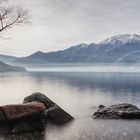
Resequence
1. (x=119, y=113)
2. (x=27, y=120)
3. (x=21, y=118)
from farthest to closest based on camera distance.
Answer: (x=119, y=113), (x=27, y=120), (x=21, y=118)

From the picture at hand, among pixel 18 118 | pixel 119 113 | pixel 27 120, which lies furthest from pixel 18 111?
pixel 119 113

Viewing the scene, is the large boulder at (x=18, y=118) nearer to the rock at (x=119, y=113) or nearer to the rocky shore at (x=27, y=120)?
the rocky shore at (x=27, y=120)

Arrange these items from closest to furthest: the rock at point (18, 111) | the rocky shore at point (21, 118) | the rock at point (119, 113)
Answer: the rocky shore at point (21, 118), the rock at point (18, 111), the rock at point (119, 113)

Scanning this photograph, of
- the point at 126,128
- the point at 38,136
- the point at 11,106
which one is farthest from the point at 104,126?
the point at 11,106

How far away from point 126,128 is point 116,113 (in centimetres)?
781

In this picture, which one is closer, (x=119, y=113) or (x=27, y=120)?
(x=27, y=120)

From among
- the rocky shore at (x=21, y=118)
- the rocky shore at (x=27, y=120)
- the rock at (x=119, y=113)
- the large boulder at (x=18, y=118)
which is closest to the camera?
the rocky shore at (x=27, y=120)

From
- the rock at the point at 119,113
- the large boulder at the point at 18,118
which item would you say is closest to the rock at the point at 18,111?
the large boulder at the point at 18,118

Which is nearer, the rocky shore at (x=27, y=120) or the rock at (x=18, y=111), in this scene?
the rocky shore at (x=27, y=120)

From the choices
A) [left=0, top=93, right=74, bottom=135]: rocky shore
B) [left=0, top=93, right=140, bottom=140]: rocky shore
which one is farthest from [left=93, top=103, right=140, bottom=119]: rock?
[left=0, top=93, right=74, bottom=135]: rocky shore

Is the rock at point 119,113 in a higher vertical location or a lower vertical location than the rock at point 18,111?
lower

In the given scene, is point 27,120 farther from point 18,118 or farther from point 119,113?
point 119,113

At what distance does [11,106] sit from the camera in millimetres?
32375

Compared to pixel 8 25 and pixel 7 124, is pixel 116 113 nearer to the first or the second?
pixel 7 124
